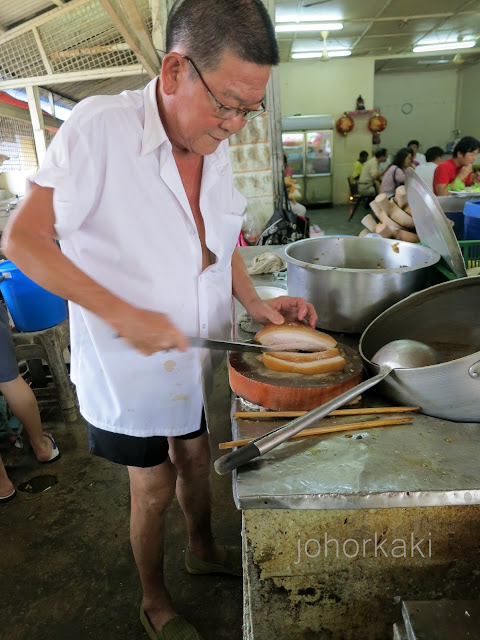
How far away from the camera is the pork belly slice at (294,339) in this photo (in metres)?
1.53

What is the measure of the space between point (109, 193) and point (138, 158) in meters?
0.14

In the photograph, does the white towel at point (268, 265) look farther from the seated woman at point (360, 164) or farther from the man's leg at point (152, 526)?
the seated woman at point (360, 164)

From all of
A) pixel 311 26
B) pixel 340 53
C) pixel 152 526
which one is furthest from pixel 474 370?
pixel 340 53

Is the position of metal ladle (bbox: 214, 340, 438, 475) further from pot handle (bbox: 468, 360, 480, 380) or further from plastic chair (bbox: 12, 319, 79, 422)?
plastic chair (bbox: 12, 319, 79, 422)

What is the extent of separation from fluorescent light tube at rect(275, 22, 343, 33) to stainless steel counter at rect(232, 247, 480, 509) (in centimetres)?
1105

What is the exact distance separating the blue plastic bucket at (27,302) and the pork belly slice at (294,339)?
2415 mm

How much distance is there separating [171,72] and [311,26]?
11.1 meters

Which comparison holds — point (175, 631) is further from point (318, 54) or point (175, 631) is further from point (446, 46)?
point (446, 46)

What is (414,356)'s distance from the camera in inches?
54.4

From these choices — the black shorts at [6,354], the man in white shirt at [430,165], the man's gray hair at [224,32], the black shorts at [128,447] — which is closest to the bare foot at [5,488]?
the black shorts at [6,354]

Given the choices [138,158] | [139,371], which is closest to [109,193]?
[138,158]

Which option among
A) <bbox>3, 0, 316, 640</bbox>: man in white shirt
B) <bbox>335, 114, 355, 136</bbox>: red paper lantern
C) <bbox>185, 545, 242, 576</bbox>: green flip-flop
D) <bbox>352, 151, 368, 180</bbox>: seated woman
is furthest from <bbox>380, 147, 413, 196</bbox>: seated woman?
<bbox>185, 545, 242, 576</bbox>: green flip-flop

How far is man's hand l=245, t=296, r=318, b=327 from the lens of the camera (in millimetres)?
1688

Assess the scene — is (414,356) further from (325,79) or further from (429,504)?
(325,79)
